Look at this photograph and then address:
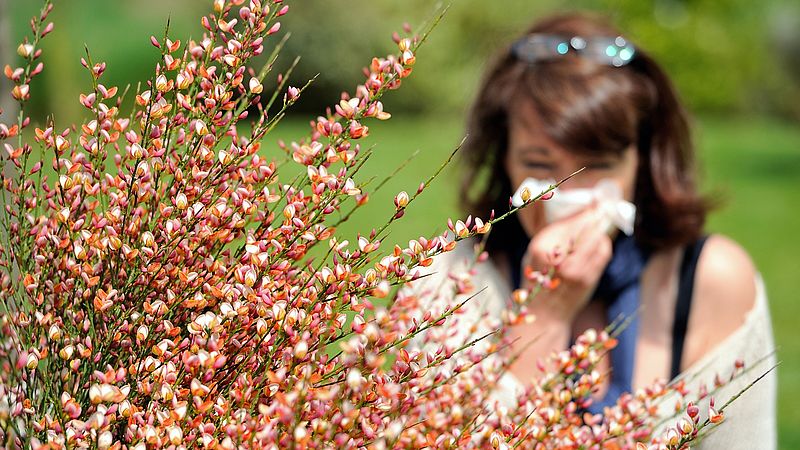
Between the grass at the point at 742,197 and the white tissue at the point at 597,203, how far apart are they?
1.90 feet

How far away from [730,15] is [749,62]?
129cm

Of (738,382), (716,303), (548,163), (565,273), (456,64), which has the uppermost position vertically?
(456,64)

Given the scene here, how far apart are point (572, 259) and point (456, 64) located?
66.7 ft

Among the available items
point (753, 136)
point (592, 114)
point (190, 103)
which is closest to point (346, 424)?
point (190, 103)

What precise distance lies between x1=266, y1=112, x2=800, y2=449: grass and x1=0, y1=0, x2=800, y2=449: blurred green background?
51 millimetres

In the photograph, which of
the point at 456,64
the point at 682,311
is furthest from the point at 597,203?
the point at 456,64

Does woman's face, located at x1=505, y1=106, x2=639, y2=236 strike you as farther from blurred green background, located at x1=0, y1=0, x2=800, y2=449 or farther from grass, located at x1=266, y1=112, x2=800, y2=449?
blurred green background, located at x1=0, y1=0, x2=800, y2=449

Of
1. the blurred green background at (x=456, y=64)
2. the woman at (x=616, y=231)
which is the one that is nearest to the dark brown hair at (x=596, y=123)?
the woman at (x=616, y=231)

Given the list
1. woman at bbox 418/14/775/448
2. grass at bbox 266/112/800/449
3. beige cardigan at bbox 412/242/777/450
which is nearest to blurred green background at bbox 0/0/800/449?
grass at bbox 266/112/800/449

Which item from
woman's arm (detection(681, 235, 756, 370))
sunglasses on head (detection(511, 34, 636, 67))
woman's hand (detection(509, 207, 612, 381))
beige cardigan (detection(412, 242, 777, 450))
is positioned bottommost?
beige cardigan (detection(412, 242, 777, 450))

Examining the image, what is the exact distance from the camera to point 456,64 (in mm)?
22141

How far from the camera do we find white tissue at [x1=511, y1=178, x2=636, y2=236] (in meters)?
2.26

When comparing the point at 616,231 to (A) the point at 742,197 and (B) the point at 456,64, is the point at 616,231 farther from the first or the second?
(B) the point at 456,64

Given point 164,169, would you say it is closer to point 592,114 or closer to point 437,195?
point 592,114
